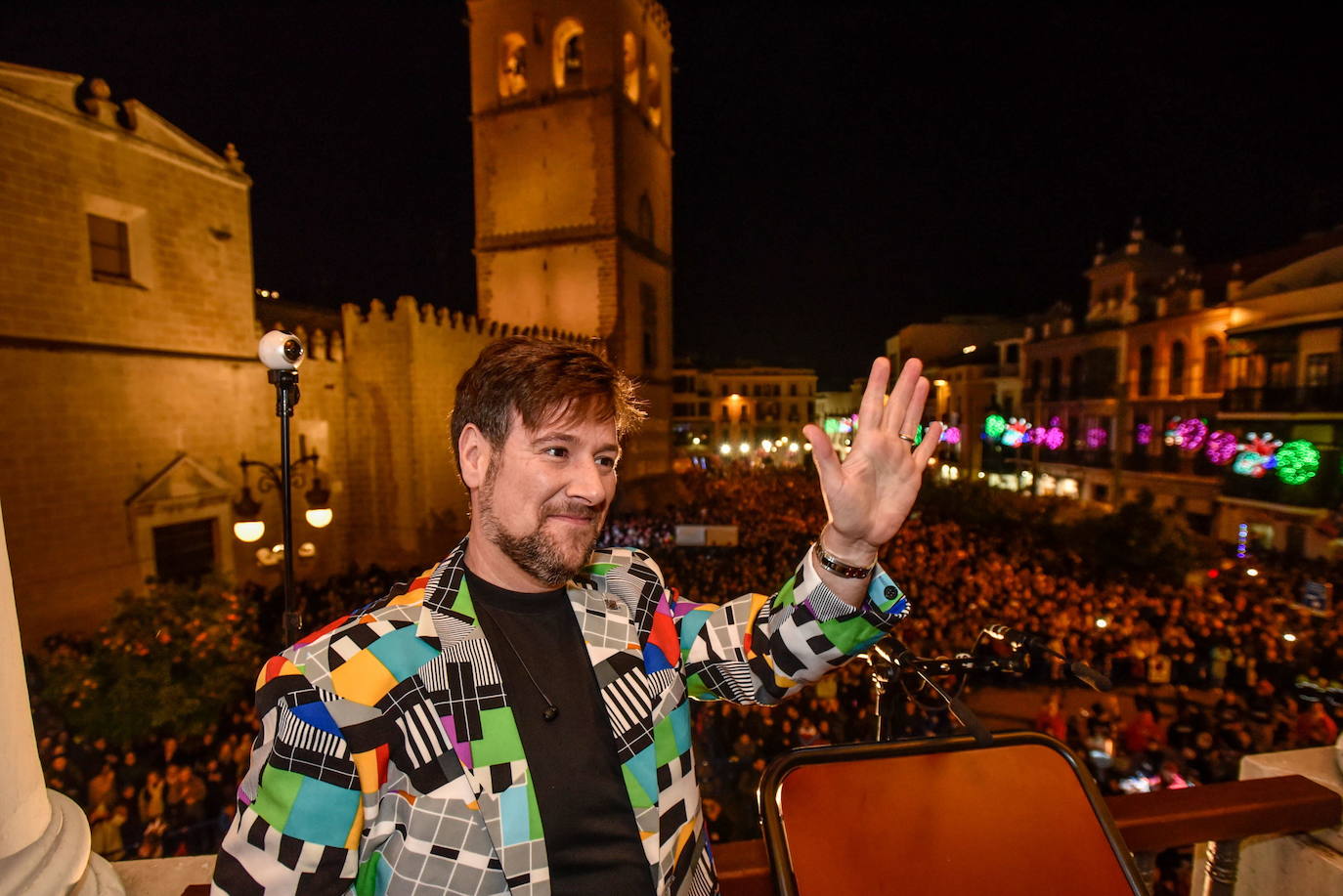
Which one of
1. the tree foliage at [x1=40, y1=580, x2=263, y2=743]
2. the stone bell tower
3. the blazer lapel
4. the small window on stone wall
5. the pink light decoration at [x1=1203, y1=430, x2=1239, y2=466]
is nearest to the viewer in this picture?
the blazer lapel

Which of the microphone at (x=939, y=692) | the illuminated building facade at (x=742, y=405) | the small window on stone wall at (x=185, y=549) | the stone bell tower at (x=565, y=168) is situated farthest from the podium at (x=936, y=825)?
the illuminated building facade at (x=742, y=405)

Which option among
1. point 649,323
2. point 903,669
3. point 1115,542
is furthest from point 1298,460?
point 903,669

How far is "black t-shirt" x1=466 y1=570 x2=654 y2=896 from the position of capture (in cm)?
127

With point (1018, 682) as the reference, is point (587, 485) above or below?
above

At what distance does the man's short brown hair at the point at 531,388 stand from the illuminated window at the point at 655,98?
26.0 meters

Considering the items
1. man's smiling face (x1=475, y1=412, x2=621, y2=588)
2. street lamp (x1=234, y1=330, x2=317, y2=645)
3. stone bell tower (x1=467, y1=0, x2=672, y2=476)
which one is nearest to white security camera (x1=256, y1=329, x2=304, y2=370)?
street lamp (x1=234, y1=330, x2=317, y2=645)

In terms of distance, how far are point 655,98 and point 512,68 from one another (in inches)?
222

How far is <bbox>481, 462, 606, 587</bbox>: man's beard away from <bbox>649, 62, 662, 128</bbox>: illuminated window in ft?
86.2

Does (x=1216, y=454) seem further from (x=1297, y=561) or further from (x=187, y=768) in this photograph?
(x=187, y=768)

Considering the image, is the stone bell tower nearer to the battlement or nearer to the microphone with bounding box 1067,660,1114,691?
the battlement

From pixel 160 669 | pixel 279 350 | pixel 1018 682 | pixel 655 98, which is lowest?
pixel 1018 682

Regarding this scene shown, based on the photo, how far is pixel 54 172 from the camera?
29.3 feet

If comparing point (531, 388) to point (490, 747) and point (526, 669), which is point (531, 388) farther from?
point (490, 747)

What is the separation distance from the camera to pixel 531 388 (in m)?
1.51
